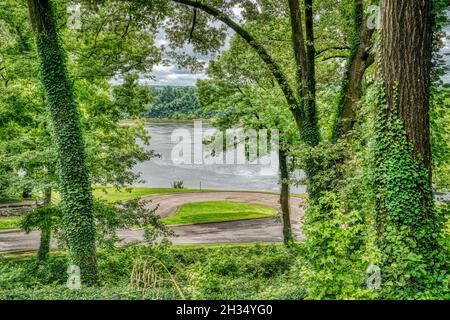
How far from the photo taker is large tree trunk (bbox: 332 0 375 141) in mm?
9102

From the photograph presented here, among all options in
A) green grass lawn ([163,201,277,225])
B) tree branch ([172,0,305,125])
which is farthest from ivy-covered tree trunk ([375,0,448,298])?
green grass lawn ([163,201,277,225])

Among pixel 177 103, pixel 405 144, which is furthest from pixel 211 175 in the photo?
pixel 405 144

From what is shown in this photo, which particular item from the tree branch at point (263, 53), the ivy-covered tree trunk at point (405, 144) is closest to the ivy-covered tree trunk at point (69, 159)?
the tree branch at point (263, 53)

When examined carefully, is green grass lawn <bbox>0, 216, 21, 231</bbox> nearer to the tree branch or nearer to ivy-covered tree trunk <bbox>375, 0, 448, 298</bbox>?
the tree branch

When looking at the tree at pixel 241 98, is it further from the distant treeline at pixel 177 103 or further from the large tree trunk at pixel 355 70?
the large tree trunk at pixel 355 70

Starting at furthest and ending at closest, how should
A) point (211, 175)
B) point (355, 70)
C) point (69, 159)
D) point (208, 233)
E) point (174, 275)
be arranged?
point (211, 175) < point (208, 233) < point (174, 275) < point (355, 70) < point (69, 159)

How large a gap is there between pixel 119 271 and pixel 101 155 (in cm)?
375

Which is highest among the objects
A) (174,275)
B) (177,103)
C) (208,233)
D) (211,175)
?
(177,103)

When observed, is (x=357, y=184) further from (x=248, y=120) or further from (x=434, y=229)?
(x=248, y=120)

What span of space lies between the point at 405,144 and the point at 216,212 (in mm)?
21298

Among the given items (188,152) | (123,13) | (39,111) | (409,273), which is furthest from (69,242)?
(188,152)

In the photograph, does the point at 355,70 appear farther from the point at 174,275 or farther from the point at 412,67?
the point at 174,275

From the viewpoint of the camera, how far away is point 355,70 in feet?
30.5

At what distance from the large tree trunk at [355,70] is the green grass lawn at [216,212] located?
51.3 ft
